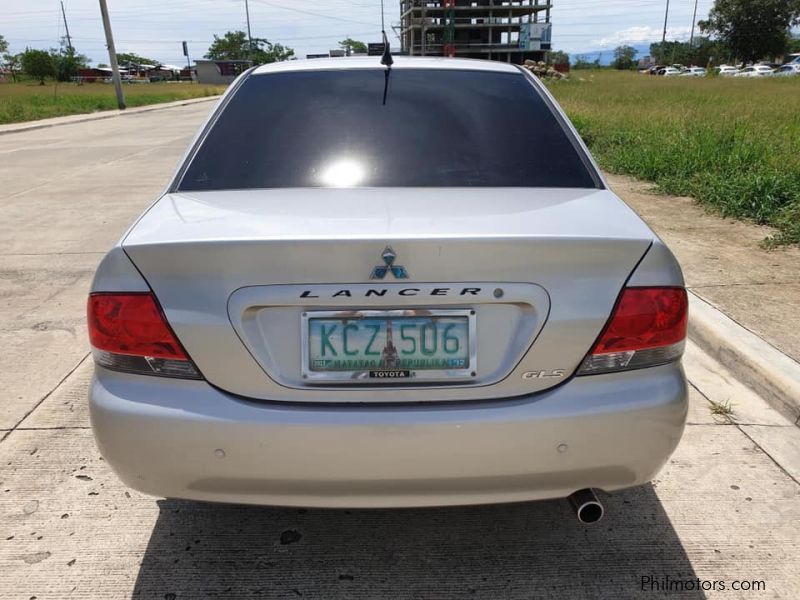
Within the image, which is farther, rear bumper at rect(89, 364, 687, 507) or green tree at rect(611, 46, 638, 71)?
green tree at rect(611, 46, 638, 71)

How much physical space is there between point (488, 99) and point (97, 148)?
585 inches

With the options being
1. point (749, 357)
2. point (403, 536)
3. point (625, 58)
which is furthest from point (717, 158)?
point (625, 58)

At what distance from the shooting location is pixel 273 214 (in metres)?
1.96

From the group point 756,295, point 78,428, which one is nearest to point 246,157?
point 78,428

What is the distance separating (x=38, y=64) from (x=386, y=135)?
86.2 metres

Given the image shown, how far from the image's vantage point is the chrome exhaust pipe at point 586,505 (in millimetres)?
1894

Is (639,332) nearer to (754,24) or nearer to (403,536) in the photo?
(403,536)

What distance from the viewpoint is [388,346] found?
1759mm

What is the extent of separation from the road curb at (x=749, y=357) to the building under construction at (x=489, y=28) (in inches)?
3618

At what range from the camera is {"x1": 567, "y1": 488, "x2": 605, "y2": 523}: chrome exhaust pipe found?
1894mm

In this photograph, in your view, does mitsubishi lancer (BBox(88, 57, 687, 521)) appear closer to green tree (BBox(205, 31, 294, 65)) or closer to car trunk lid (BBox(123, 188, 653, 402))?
car trunk lid (BBox(123, 188, 653, 402))

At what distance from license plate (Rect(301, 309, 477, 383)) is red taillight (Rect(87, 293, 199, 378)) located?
36cm

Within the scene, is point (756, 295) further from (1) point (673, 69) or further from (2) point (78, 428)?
(1) point (673, 69)

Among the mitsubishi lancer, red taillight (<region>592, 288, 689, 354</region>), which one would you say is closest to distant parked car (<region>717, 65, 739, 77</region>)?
red taillight (<region>592, 288, 689, 354</region>)
